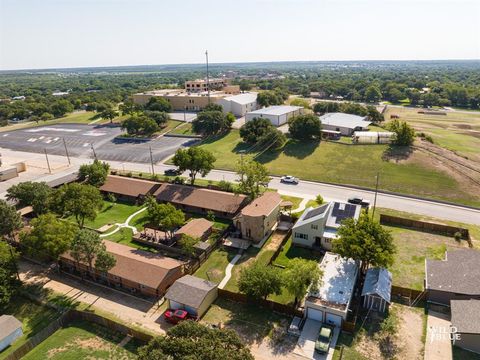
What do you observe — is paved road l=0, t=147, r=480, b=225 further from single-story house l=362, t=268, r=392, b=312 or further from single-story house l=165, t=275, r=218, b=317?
single-story house l=165, t=275, r=218, b=317

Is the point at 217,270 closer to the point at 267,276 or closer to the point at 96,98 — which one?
the point at 267,276

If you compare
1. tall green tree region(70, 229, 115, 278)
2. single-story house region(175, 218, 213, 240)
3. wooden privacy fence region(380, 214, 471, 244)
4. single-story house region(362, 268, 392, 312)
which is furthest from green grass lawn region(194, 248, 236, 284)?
wooden privacy fence region(380, 214, 471, 244)

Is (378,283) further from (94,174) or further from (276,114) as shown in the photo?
(276,114)

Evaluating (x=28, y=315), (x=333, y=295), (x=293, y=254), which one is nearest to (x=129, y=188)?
(x=28, y=315)

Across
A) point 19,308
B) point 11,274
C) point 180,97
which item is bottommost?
point 19,308

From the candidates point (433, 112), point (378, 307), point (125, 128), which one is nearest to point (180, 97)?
point (125, 128)
